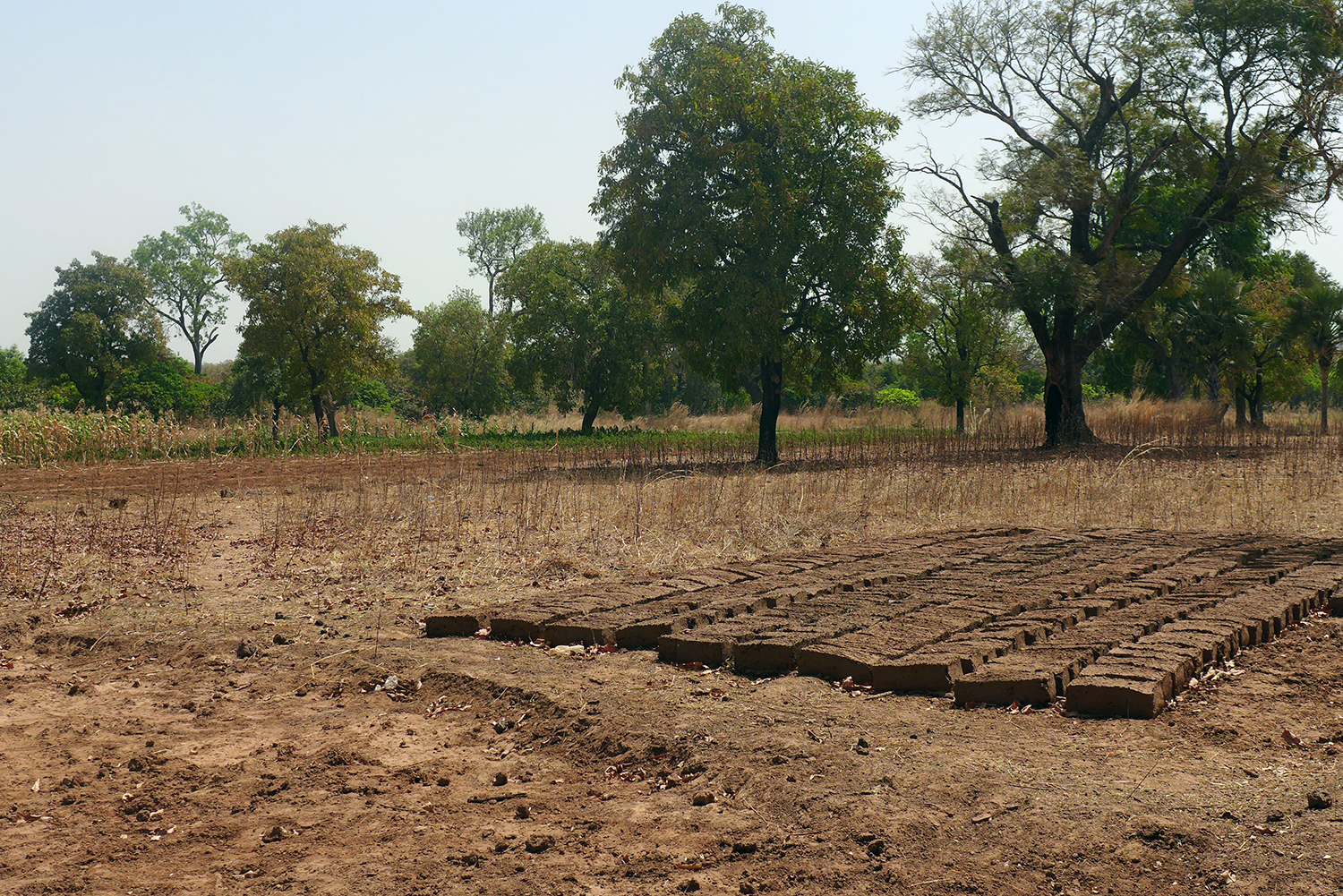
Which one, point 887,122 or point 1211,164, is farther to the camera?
point 1211,164

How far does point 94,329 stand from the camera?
39.0 m

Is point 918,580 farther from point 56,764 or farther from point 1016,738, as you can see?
point 56,764

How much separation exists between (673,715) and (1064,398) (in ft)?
69.3

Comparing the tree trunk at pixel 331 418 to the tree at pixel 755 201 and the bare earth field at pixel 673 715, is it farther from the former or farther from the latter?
the bare earth field at pixel 673 715

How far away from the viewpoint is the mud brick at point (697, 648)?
5.30 metres

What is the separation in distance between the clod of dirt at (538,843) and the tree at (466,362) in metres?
39.1

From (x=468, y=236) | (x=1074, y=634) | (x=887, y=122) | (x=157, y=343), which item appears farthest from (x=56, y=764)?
(x=468, y=236)

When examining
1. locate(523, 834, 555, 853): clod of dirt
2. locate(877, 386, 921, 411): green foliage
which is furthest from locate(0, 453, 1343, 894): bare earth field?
locate(877, 386, 921, 411): green foliage

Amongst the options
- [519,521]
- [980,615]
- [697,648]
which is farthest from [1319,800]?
[519,521]

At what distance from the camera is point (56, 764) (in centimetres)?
432

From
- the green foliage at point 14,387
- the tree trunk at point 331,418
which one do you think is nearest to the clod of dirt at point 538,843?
the tree trunk at point 331,418

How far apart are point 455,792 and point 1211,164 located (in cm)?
2342

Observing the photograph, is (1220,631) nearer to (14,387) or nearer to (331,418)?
(331,418)

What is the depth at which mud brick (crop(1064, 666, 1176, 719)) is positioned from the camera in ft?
13.9
